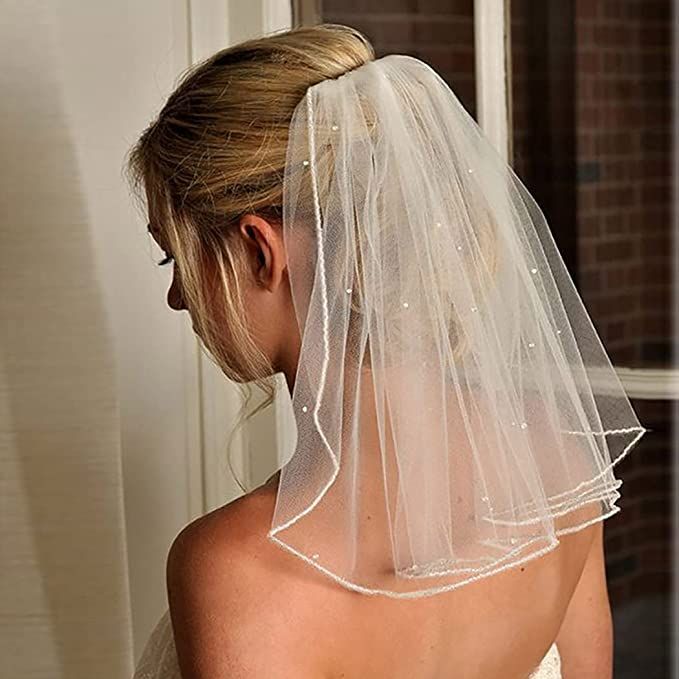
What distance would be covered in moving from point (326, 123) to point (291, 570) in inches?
15.1

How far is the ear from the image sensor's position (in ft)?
4.20

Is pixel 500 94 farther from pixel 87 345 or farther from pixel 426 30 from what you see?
pixel 87 345

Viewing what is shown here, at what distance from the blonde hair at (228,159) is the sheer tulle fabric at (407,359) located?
30mm

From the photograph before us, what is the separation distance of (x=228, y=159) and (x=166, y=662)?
0.53m

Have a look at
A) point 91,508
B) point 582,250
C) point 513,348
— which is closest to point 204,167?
point 513,348

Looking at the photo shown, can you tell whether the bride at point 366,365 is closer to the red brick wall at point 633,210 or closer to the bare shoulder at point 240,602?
the bare shoulder at point 240,602

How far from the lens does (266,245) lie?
1281mm

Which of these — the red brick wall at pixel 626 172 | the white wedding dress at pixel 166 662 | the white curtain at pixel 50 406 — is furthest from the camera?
the red brick wall at pixel 626 172

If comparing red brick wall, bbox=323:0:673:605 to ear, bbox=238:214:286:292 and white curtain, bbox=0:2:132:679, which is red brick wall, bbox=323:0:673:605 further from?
ear, bbox=238:214:286:292

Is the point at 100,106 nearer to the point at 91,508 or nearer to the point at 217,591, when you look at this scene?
the point at 91,508

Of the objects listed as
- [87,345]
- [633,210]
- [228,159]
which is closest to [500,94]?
[633,210]

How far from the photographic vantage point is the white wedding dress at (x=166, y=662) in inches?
57.9

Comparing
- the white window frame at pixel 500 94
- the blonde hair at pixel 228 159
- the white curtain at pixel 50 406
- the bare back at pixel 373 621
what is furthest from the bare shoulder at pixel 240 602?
the white window frame at pixel 500 94

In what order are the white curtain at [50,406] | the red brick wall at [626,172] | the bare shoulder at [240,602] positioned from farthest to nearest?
the red brick wall at [626,172] < the white curtain at [50,406] < the bare shoulder at [240,602]
